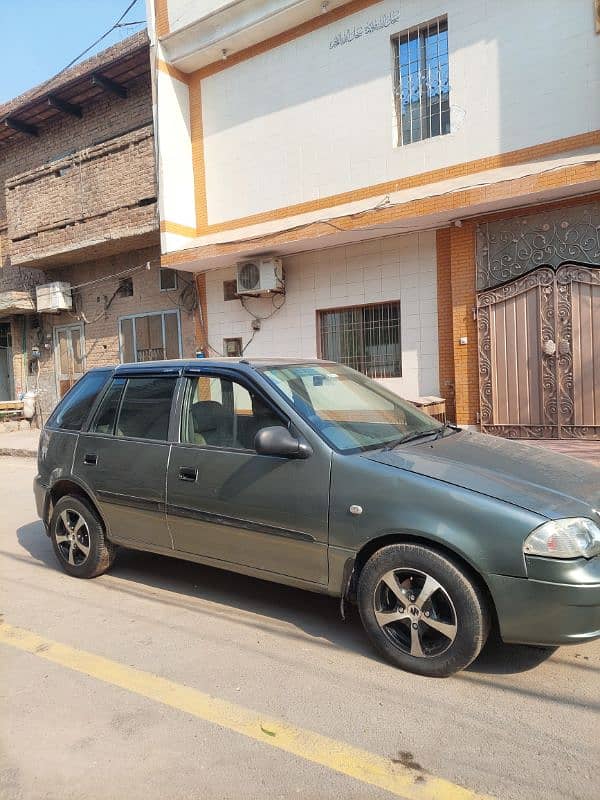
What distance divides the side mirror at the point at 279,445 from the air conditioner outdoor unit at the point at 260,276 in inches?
334

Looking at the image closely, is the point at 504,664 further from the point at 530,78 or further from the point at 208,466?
the point at 530,78

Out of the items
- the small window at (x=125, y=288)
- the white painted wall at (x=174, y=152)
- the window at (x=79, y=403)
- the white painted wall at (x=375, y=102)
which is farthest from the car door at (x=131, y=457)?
the small window at (x=125, y=288)

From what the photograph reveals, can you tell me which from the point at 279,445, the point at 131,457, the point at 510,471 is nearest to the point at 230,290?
the point at 131,457

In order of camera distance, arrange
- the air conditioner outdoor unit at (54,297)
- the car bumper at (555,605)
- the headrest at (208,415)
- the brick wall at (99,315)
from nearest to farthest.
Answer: the car bumper at (555,605), the headrest at (208,415), the brick wall at (99,315), the air conditioner outdoor unit at (54,297)

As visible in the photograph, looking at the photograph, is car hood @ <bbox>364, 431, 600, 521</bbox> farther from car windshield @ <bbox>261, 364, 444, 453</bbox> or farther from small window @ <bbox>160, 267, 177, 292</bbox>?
small window @ <bbox>160, 267, 177, 292</bbox>

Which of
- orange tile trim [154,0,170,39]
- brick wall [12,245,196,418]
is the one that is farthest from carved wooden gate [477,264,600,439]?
orange tile trim [154,0,170,39]

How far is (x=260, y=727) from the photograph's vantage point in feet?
9.20

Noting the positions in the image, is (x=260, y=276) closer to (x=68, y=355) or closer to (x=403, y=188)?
(x=403, y=188)

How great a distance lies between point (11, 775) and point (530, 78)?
33.9 feet

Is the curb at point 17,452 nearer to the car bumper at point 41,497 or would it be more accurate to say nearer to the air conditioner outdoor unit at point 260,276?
the air conditioner outdoor unit at point 260,276

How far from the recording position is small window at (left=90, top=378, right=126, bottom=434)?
4.79m

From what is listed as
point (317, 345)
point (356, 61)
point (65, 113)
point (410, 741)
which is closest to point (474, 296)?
point (317, 345)

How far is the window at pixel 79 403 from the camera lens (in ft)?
16.4

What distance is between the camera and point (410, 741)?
2.67 meters
